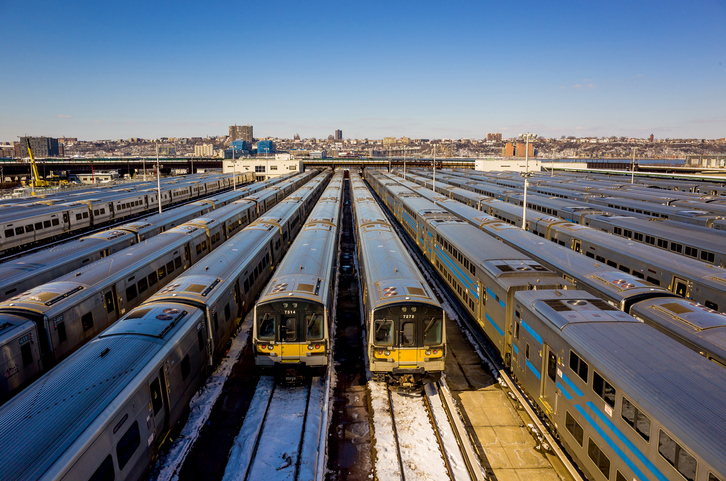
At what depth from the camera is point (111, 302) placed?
55.8ft

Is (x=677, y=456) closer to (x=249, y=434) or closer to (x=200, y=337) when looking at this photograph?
(x=249, y=434)

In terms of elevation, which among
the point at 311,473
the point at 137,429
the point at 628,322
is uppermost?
the point at 628,322

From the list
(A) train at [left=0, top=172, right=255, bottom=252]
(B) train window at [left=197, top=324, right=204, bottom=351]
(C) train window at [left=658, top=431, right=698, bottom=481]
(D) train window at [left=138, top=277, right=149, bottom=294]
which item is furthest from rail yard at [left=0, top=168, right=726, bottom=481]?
(A) train at [left=0, top=172, right=255, bottom=252]

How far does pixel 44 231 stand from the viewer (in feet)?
115

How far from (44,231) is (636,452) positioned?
141 feet

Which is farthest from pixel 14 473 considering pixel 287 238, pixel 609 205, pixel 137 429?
pixel 609 205

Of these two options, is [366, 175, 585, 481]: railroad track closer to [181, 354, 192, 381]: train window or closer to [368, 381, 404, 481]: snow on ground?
[368, 381, 404, 481]: snow on ground

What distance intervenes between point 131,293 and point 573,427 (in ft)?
58.8

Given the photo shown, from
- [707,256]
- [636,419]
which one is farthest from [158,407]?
[707,256]

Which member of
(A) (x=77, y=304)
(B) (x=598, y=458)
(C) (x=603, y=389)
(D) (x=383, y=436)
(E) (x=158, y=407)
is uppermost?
(A) (x=77, y=304)

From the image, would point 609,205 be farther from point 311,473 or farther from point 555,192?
point 311,473

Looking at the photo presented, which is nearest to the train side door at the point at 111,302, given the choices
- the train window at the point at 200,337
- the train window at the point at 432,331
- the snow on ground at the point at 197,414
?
the snow on ground at the point at 197,414

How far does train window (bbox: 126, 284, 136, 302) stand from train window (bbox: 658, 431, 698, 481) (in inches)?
754

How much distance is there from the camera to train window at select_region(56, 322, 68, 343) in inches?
553
